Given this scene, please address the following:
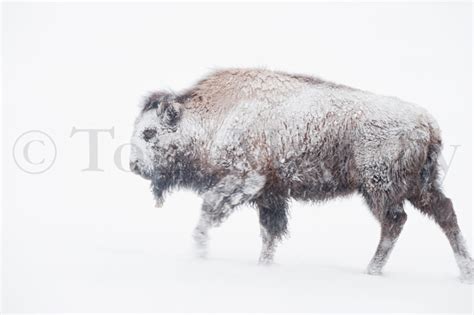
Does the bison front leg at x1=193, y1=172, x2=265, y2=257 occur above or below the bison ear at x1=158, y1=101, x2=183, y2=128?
below

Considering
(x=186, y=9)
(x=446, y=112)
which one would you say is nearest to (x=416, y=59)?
(x=446, y=112)

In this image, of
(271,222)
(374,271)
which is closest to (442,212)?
(374,271)

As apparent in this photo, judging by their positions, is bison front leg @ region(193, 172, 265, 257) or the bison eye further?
the bison eye

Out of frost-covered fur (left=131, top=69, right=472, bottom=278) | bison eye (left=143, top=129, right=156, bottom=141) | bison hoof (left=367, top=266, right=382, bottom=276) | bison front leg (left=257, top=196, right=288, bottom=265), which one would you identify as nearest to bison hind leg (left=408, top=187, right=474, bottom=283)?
frost-covered fur (left=131, top=69, right=472, bottom=278)

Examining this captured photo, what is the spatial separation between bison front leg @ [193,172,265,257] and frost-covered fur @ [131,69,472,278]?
0.5 inches

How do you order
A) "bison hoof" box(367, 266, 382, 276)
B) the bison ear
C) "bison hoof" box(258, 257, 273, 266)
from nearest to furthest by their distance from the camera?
"bison hoof" box(367, 266, 382, 276) → "bison hoof" box(258, 257, 273, 266) → the bison ear

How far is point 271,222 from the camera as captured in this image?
318 inches

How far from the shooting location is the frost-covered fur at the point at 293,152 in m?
7.26

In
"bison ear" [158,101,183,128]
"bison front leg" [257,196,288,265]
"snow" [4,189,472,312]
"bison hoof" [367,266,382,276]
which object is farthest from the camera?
"bison ear" [158,101,183,128]

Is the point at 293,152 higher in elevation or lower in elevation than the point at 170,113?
lower

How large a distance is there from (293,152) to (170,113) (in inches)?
66.4

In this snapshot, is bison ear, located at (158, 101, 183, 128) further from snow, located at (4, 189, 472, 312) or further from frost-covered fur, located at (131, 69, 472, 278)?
snow, located at (4, 189, 472, 312)

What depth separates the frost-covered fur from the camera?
23.8 ft

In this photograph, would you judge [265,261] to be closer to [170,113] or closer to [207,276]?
[207,276]
